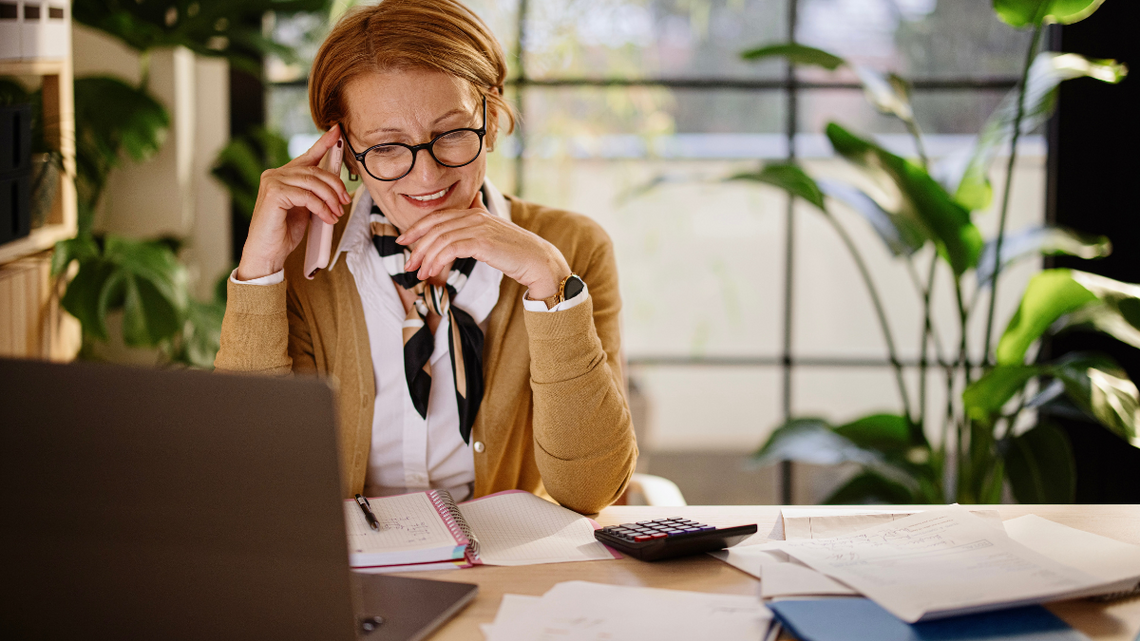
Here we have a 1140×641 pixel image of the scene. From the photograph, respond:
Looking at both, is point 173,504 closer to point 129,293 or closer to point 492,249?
point 492,249

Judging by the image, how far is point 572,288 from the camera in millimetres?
1296

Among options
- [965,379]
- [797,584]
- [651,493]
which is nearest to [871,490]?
[965,379]

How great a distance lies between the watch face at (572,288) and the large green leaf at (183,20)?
4.35 feet

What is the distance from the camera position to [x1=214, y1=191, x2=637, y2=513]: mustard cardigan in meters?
1.28

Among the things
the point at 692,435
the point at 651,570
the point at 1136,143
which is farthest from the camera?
the point at 692,435

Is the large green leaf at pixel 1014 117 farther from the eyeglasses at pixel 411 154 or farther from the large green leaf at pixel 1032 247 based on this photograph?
the eyeglasses at pixel 411 154

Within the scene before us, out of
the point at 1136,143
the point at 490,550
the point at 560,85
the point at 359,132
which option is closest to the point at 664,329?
the point at 560,85

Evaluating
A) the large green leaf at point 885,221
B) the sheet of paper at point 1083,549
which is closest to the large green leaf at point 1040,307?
the large green leaf at point 885,221

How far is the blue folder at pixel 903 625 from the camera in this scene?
33.3 inches

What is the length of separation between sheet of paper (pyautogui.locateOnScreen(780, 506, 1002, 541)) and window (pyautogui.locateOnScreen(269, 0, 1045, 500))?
5.04ft

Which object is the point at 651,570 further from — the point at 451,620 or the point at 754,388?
the point at 754,388

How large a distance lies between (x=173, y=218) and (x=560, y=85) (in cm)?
110

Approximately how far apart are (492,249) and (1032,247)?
135 cm

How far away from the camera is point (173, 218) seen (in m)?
2.57
